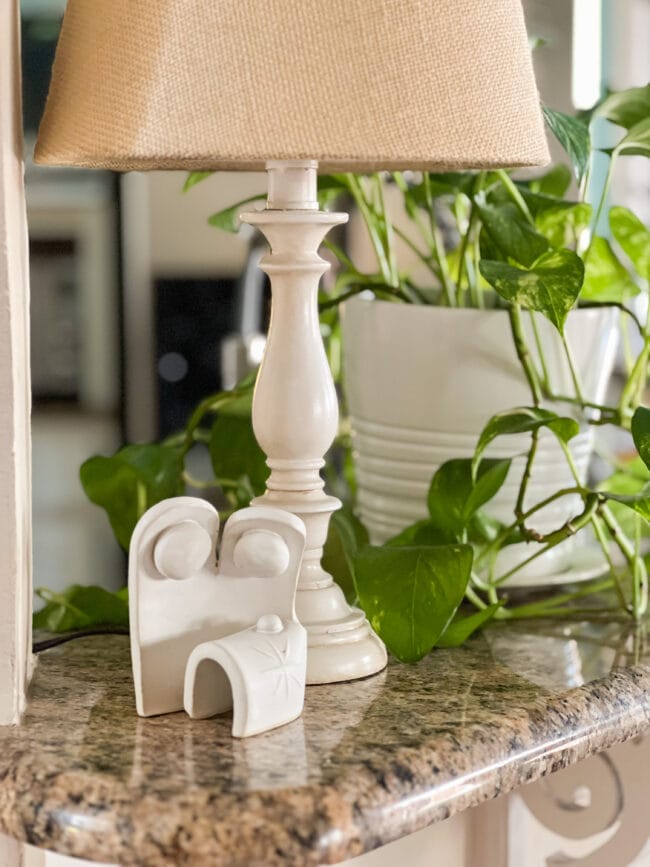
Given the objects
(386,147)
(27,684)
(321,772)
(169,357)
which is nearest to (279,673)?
(321,772)

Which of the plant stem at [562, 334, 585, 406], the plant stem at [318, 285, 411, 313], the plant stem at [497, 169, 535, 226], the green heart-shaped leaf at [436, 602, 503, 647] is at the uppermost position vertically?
the plant stem at [497, 169, 535, 226]

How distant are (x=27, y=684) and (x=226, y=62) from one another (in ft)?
1.34

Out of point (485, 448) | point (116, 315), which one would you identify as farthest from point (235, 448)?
point (116, 315)

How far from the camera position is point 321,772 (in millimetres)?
639

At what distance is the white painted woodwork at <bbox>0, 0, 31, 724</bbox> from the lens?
677 millimetres

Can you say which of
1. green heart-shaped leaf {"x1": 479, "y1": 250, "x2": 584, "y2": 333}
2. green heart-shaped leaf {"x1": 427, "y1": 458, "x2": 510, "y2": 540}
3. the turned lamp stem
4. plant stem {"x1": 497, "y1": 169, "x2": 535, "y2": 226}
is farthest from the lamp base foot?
plant stem {"x1": 497, "y1": 169, "x2": 535, "y2": 226}

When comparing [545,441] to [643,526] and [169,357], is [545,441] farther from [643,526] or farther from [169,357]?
[169,357]

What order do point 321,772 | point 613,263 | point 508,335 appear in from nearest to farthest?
point 321,772 → point 508,335 → point 613,263

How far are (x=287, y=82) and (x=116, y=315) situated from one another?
1.74 metres

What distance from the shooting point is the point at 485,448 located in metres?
0.96

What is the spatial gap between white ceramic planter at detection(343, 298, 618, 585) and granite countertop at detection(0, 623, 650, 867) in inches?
7.0

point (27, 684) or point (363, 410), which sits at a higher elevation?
point (363, 410)

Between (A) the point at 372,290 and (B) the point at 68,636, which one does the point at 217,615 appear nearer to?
(B) the point at 68,636

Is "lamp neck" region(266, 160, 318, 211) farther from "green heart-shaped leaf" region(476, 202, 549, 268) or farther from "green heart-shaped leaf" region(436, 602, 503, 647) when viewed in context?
"green heart-shaped leaf" region(436, 602, 503, 647)
